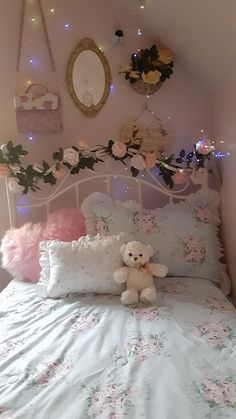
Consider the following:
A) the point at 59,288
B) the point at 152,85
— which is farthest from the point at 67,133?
the point at 59,288

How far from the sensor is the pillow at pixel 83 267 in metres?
1.78

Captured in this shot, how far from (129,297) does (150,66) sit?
1346 mm

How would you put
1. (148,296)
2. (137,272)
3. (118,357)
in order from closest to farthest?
(118,357)
(148,296)
(137,272)

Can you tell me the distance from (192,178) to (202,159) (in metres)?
0.12

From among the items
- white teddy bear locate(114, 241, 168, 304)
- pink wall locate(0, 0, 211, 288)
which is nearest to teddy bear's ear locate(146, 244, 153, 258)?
white teddy bear locate(114, 241, 168, 304)

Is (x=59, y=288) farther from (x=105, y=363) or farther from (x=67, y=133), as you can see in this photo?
(x=67, y=133)

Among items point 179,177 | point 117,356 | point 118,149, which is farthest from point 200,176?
point 117,356

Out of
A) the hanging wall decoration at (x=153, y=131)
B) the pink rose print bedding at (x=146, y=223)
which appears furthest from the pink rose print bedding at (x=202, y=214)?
the hanging wall decoration at (x=153, y=131)

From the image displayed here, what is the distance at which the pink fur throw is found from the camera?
2.05 metres

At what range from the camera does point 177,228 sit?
2033mm

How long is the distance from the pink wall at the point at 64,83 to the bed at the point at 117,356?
1032 millimetres

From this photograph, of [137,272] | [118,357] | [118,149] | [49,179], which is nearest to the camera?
[118,357]

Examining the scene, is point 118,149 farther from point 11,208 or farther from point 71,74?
point 11,208

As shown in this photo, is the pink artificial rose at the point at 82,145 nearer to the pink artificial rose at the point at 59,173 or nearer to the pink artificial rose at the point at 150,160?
the pink artificial rose at the point at 59,173
